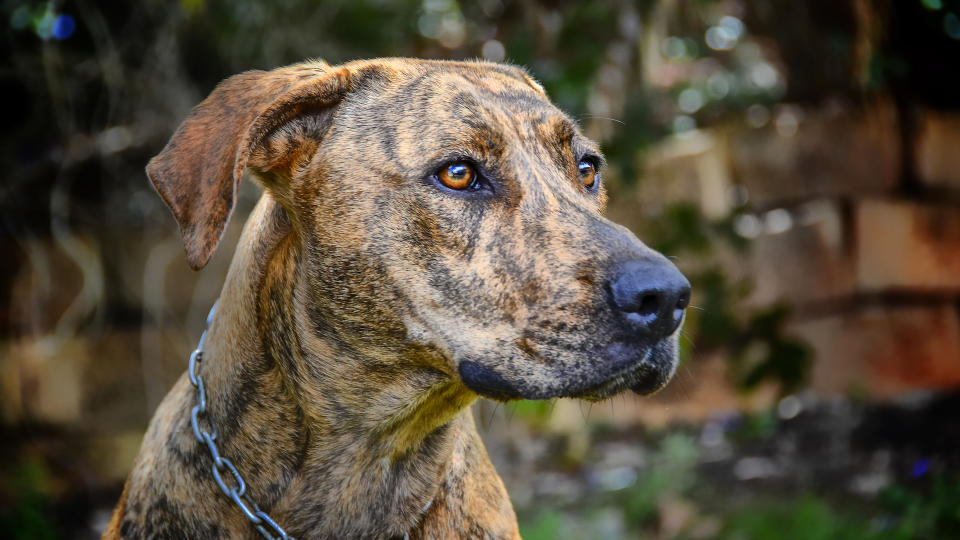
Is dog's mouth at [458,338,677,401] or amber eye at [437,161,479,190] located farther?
amber eye at [437,161,479,190]

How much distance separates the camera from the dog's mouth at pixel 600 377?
6.25ft

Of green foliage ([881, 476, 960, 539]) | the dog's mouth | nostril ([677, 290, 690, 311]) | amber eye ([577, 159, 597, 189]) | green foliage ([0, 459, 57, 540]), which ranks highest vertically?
nostril ([677, 290, 690, 311])

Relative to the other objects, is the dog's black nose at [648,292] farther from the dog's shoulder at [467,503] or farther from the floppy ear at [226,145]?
the floppy ear at [226,145]

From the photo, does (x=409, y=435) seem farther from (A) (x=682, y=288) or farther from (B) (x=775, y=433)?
(B) (x=775, y=433)

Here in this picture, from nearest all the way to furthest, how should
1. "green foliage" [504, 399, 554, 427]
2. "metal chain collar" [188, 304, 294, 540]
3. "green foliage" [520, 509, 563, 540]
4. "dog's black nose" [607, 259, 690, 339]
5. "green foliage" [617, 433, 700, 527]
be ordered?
"dog's black nose" [607, 259, 690, 339]
"metal chain collar" [188, 304, 294, 540]
"green foliage" [520, 509, 563, 540]
"green foliage" [617, 433, 700, 527]
"green foliage" [504, 399, 554, 427]

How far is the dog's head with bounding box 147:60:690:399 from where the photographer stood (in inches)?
76.0

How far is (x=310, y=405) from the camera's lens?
2.20 m

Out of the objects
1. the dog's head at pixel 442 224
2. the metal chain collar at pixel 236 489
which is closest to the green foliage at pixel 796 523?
the dog's head at pixel 442 224

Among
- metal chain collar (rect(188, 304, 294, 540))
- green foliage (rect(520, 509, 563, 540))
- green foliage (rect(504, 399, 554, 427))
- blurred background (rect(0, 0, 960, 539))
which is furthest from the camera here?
green foliage (rect(504, 399, 554, 427))

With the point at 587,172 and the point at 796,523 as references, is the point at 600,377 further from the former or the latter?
the point at 796,523

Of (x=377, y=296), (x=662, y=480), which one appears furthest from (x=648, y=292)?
(x=662, y=480)

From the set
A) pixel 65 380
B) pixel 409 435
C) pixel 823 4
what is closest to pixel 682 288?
pixel 409 435

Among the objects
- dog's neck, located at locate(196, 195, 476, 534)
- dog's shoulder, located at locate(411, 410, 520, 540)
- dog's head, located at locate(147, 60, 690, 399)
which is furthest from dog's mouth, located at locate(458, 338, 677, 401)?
dog's shoulder, located at locate(411, 410, 520, 540)

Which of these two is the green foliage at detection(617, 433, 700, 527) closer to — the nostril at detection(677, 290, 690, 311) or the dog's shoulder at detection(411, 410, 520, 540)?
the dog's shoulder at detection(411, 410, 520, 540)
